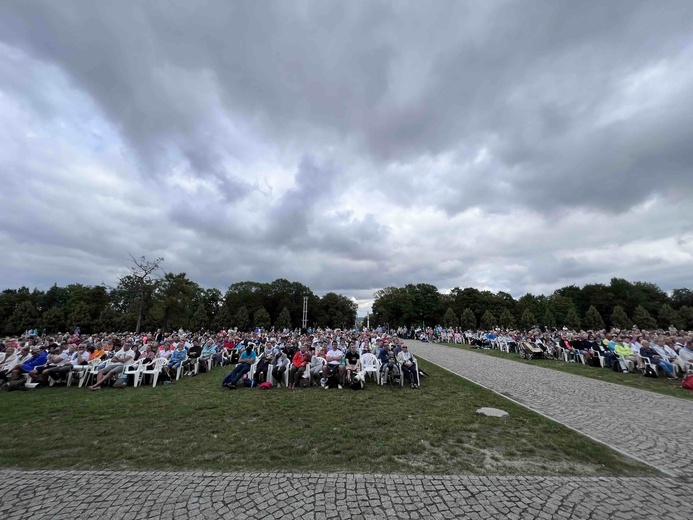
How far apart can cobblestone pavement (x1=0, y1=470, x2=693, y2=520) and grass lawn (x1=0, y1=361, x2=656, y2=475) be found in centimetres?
31

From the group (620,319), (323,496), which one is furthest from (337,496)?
(620,319)

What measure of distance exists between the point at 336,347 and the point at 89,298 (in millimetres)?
70692

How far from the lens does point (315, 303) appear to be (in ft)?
261

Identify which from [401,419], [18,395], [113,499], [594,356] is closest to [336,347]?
[401,419]

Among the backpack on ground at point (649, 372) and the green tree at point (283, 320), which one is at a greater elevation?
the green tree at point (283, 320)

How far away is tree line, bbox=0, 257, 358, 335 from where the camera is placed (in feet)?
144

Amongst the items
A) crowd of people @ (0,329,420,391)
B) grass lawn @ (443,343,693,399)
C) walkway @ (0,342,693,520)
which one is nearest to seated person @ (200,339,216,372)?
crowd of people @ (0,329,420,391)

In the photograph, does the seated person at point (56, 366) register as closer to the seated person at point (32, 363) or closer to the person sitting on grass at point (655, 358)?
the seated person at point (32, 363)

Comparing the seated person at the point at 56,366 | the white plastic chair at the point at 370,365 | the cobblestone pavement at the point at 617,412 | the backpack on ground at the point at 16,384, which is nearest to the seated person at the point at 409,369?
the white plastic chair at the point at 370,365

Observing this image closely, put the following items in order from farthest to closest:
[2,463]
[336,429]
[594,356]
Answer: [594,356]
[336,429]
[2,463]

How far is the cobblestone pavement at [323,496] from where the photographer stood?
3189mm

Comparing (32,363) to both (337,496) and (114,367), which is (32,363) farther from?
(337,496)

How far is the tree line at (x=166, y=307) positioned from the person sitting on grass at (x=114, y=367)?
94.7ft

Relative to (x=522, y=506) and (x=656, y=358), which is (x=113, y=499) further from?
(x=656, y=358)
